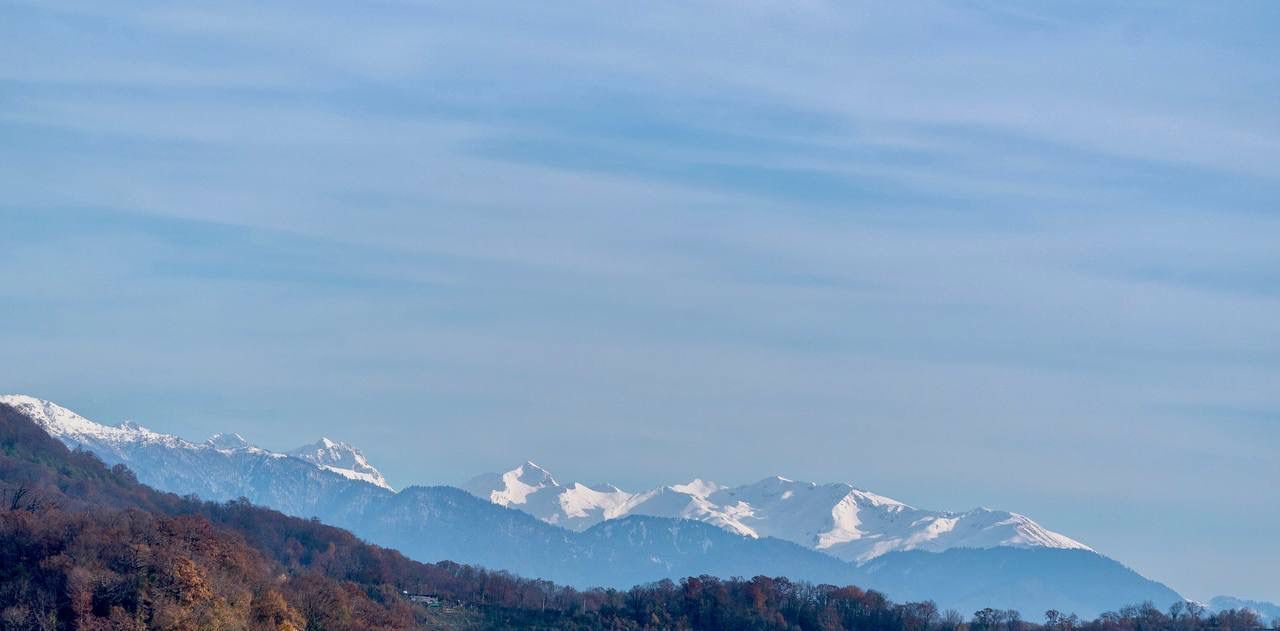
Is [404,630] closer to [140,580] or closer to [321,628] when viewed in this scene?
[321,628]

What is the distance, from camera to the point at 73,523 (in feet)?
575

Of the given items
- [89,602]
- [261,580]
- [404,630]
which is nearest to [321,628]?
[261,580]

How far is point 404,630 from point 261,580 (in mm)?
24236

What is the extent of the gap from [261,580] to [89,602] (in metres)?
28.8

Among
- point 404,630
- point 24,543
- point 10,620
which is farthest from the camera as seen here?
point 404,630

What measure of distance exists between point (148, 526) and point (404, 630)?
32.9m

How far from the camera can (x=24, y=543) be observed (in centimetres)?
16638

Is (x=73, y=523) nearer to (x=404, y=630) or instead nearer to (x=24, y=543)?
(x=24, y=543)

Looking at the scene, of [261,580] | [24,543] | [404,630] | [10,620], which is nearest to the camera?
[10,620]

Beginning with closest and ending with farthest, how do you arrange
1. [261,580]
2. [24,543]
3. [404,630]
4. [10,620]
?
[10,620]
[24,543]
[261,580]
[404,630]

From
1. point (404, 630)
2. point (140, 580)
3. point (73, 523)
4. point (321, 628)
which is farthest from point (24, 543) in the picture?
point (404, 630)

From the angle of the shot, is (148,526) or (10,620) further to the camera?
(148,526)

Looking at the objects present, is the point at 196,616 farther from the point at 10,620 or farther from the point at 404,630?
the point at 404,630

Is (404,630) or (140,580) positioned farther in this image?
(404,630)
